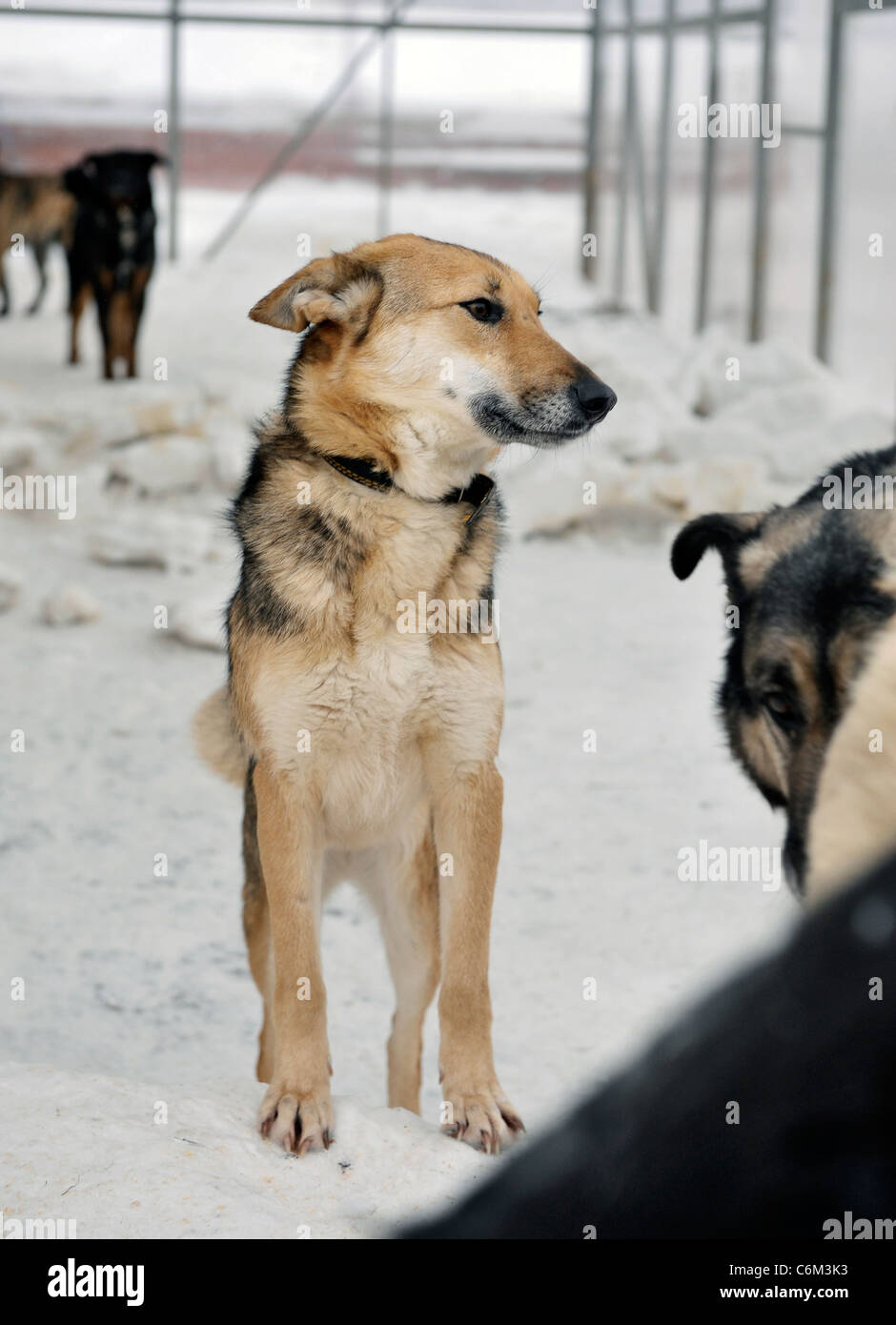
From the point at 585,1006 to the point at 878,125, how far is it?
7.57 m

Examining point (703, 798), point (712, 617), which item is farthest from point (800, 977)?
point (712, 617)

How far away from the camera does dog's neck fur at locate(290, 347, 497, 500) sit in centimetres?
296

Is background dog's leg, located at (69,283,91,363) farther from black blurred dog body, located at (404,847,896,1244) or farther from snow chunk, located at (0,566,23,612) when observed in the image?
black blurred dog body, located at (404,847,896,1244)

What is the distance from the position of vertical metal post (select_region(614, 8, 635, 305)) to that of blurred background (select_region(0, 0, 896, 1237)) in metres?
0.05

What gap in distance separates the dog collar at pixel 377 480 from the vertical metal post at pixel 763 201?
8883mm

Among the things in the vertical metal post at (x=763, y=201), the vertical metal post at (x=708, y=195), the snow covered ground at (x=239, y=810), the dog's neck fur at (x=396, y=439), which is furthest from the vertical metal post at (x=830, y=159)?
the dog's neck fur at (x=396, y=439)

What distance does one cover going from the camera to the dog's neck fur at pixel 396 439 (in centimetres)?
296

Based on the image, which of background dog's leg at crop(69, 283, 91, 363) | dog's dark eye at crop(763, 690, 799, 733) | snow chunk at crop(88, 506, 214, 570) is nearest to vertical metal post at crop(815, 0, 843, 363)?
snow chunk at crop(88, 506, 214, 570)

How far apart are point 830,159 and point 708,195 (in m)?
2.37

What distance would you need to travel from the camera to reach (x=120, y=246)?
36.6 ft

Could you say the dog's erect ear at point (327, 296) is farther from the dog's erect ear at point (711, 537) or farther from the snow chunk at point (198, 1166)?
the snow chunk at point (198, 1166)

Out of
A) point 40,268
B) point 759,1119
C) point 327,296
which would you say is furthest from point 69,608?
point 40,268

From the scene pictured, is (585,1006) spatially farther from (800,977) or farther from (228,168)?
(228,168)

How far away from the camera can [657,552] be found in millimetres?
8398
